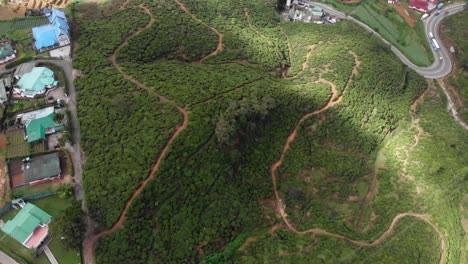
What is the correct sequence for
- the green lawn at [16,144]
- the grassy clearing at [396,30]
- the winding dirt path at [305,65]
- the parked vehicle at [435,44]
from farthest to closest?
1. the parked vehicle at [435,44]
2. the grassy clearing at [396,30]
3. the winding dirt path at [305,65]
4. the green lawn at [16,144]

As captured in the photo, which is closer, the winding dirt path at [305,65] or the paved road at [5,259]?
the paved road at [5,259]

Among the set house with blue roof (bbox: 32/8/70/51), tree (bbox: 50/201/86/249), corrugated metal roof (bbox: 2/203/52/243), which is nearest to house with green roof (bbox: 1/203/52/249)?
corrugated metal roof (bbox: 2/203/52/243)

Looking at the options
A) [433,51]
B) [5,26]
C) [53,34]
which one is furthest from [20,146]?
[433,51]

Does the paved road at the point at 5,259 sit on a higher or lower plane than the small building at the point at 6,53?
lower

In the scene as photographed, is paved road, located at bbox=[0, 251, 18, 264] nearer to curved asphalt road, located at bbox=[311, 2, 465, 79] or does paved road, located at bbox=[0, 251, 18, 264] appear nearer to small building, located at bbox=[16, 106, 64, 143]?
small building, located at bbox=[16, 106, 64, 143]

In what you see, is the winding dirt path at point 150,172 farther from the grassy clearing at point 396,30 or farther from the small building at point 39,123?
the grassy clearing at point 396,30

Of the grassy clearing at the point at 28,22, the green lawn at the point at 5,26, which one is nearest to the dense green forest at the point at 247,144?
the grassy clearing at the point at 28,22
